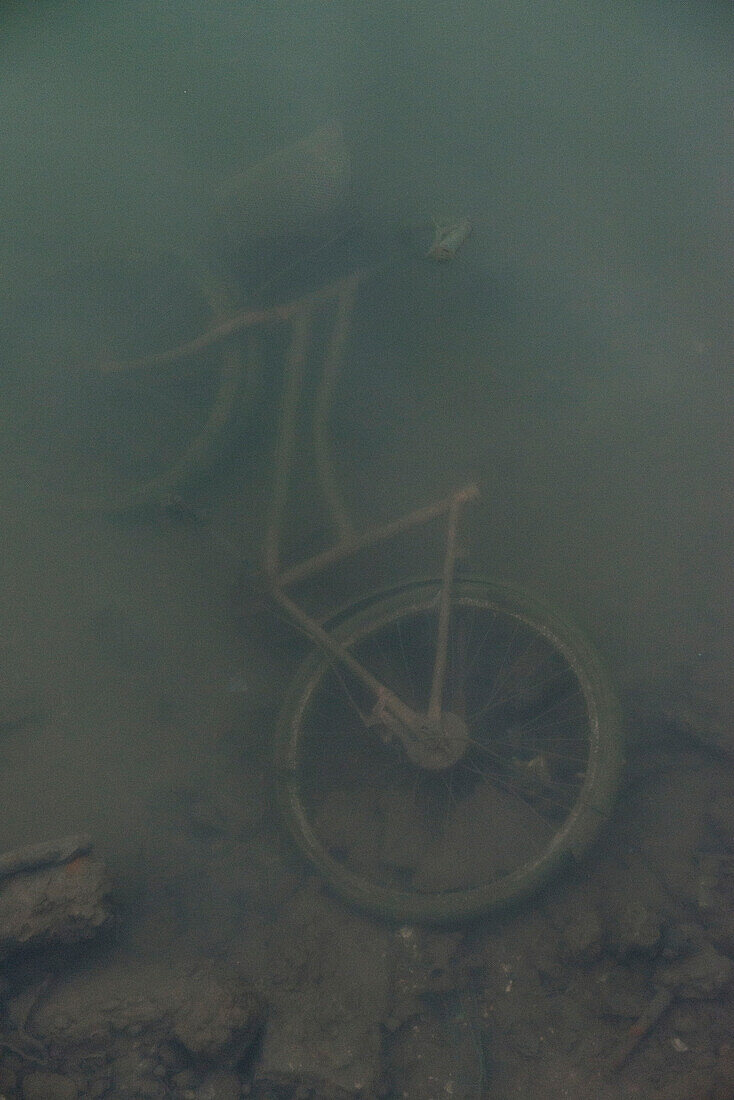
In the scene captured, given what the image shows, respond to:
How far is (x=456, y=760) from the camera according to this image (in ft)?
11.1

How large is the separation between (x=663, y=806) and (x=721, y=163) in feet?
17.3

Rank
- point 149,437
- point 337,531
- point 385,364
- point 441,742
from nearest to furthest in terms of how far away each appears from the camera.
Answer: point 441,742
point 337,531
point 149,437
point 385,364

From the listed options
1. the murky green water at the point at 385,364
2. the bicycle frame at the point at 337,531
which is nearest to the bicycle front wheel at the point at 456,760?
the bicycle frame at the point at 337,531

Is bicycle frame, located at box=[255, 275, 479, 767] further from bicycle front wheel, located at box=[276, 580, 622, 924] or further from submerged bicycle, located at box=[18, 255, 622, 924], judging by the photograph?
bicycle front wheel, located at box=[276, 580, 622, 924]

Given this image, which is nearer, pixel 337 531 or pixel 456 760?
pixel 456 760

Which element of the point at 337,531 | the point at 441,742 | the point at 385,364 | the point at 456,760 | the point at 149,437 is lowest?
the point at 456,760

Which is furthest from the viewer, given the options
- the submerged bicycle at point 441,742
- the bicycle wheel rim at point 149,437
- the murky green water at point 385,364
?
the bicycle wheel rim at point 149,437

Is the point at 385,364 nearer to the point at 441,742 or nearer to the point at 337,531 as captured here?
the point at 337,531

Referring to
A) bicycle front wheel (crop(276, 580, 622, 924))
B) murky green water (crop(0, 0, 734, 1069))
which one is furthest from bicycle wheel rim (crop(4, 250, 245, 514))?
bicycle front wheel (crop(276, 580, 622, 924))

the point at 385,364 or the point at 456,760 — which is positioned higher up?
the point at 385,364

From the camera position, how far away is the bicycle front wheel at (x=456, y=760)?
3322 mm

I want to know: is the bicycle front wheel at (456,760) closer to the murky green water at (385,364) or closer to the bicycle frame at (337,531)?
the bicycle frame at (337,531)

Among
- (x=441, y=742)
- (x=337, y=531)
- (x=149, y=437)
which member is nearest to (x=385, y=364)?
(x=337, y=531)

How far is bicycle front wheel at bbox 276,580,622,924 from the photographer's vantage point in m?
3.32
